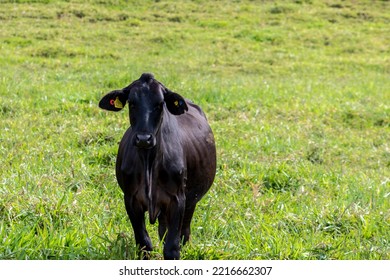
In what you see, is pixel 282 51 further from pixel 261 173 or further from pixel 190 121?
pixel 190 121

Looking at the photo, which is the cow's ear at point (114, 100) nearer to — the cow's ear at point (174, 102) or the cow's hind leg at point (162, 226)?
the cow's ear at point (174, 102)

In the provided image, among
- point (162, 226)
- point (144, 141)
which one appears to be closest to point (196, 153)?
point (162, 226)

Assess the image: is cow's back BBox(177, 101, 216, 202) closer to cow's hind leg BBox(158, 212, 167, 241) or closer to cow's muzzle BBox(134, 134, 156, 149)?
cow's hind leg BBox(158, 212, 167, 241)

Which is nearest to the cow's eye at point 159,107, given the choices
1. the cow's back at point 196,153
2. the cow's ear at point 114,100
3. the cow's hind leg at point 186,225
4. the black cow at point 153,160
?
the black cow at point 153,160

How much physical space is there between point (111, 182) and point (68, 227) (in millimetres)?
2058

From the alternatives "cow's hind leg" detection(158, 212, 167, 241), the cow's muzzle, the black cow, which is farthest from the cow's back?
the cow's muzzle

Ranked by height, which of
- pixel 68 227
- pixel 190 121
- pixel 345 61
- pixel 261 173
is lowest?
pixel 345 61

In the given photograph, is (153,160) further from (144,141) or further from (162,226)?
(162,226)

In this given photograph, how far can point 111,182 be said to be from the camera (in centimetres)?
776

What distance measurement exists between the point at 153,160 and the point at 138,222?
53 centimetres

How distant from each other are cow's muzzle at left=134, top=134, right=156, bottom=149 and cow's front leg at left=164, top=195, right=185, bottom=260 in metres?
0.63

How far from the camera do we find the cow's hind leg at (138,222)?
4.99 metres

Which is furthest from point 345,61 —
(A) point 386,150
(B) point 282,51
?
(A) point 386,150
